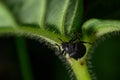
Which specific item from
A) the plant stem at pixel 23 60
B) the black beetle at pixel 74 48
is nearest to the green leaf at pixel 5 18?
the black beetle at pixel 74 48

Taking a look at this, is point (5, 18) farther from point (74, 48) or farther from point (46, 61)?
point (46, 61)

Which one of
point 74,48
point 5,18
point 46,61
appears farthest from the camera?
point 46,61

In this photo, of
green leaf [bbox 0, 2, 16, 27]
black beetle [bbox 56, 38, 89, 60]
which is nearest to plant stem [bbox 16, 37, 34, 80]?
green leaf [bbox 0, 2, 16, 27]

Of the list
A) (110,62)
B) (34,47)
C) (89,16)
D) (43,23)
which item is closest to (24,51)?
(34,47)

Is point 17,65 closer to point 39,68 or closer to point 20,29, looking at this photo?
point 39,68

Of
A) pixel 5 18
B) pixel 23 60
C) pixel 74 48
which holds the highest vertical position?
pixel 5 18

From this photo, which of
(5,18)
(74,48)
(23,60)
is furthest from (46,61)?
(74,48)

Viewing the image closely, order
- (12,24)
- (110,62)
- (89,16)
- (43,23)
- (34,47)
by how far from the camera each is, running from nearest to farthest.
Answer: (43,23)
(12,24)
(89,16)
(110,62)
(34,47)
